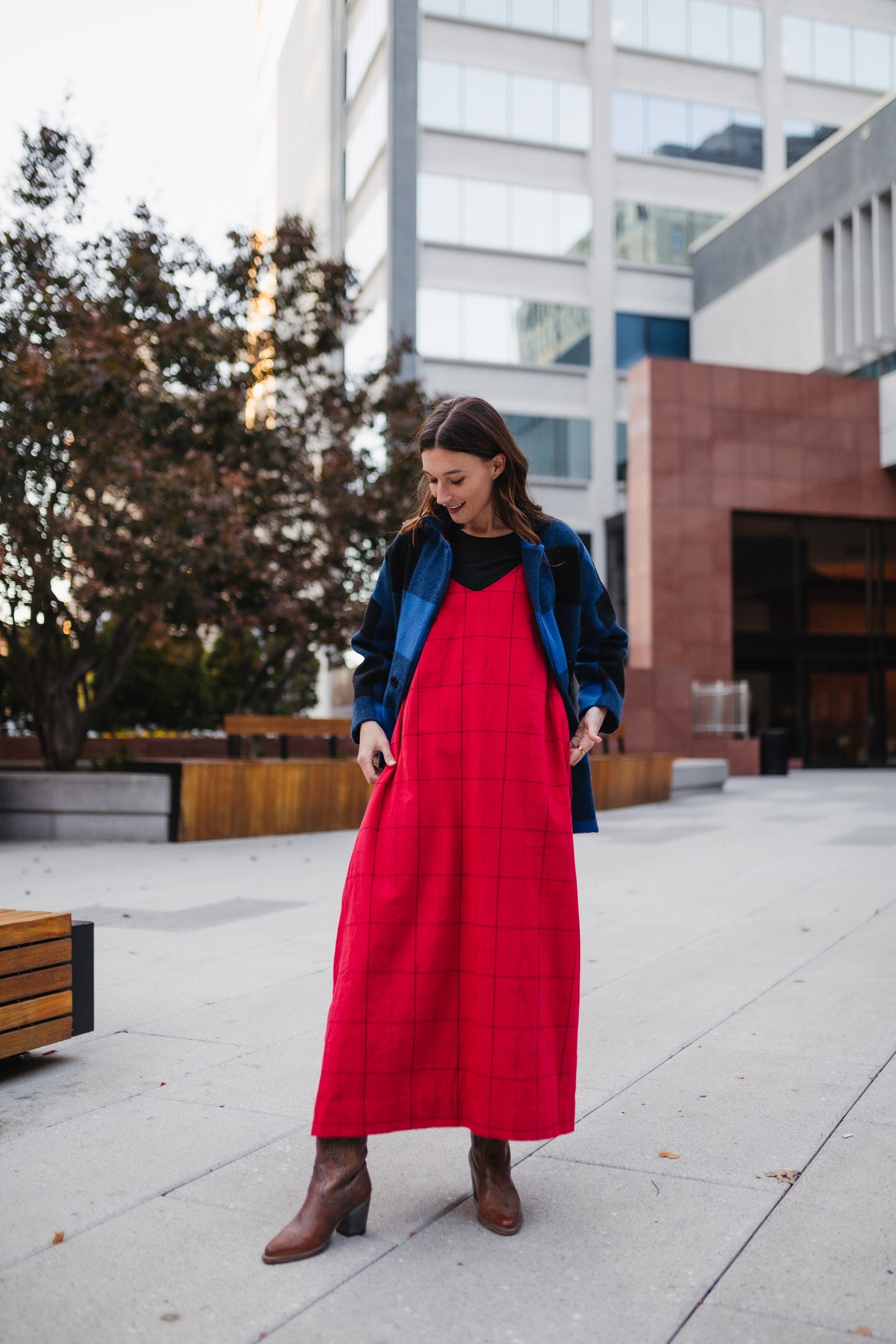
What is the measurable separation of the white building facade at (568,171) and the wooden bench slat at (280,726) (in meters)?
18.6

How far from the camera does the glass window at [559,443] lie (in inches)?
1331

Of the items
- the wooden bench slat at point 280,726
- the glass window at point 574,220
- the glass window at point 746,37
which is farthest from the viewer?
the glass window at point 746,37

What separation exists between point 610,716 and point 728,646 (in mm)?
24890

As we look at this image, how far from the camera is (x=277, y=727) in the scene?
46.8 feet

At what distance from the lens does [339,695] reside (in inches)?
1460

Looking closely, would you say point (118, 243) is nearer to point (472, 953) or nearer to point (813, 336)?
point (472, 953)

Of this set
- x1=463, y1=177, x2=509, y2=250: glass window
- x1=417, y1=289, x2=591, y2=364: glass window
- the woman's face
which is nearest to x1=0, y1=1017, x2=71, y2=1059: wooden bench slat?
the woman's face

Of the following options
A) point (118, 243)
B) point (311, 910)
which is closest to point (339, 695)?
point (118, 243)

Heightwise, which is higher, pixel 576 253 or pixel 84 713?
pixel 576 253

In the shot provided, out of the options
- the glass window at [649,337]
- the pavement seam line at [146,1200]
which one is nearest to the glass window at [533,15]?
the glass window at [649,337]

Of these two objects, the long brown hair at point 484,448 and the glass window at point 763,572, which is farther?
the glass window at point 763,572

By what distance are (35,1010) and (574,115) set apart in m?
35.6

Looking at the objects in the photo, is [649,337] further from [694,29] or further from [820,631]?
[820,631]

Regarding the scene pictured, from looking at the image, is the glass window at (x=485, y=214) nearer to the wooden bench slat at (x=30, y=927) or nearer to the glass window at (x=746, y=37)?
the glass window at (x=746, y=37)
